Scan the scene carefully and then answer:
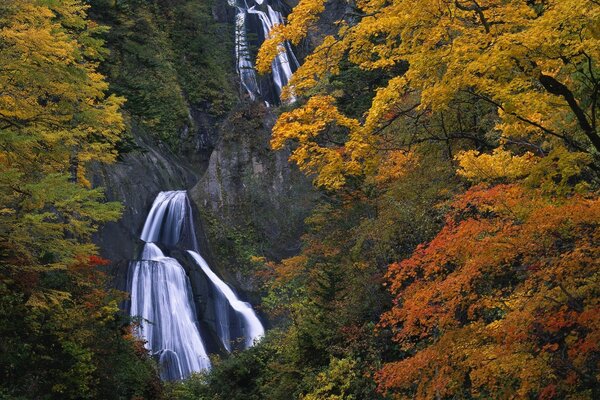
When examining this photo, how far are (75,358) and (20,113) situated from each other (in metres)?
4.52

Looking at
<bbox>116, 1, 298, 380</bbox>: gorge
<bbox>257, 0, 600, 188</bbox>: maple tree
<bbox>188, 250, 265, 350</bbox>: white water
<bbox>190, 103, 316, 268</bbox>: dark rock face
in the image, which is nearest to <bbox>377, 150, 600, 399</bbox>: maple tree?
<bbox>257, 0, 600, 188</bbox>: maple tree

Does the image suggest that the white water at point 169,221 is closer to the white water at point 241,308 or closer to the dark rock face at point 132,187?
the dark rock face at point 132,187

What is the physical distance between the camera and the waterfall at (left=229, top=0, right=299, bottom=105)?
35.0 m

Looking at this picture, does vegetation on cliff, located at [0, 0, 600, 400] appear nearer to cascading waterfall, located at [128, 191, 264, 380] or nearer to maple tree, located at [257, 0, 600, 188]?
maple tree, located at [257, 0, 600, 188]

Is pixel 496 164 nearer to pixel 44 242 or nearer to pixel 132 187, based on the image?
pixel 44 242

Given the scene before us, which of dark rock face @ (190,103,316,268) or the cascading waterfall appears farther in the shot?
dark rock face @ (190,103,316,268)


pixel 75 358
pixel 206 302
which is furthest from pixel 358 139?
pixel 206 302

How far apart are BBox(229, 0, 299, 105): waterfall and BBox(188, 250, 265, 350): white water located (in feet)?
48.6

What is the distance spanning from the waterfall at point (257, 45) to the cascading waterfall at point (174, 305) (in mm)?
13932

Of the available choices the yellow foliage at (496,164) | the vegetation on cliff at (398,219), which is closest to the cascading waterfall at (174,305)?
the vegetation on cliff at (398,219)

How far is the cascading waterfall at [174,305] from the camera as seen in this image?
18.6 metres

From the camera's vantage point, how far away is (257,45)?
38.4 meters

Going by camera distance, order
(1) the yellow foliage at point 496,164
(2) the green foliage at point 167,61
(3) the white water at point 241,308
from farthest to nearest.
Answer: (2) the green foliage at point 167,61 → (3) the white water at point 241,308 → (1) the yellow foliage at point 496,164

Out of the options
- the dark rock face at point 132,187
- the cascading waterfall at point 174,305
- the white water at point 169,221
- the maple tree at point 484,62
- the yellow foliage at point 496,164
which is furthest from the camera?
the white water at point 169,221
